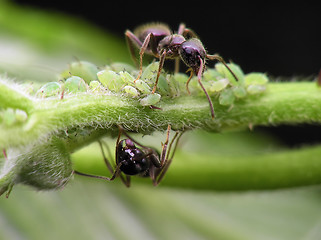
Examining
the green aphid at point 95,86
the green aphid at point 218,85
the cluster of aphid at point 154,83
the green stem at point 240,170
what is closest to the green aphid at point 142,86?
the cluster of aphid at point 154,83

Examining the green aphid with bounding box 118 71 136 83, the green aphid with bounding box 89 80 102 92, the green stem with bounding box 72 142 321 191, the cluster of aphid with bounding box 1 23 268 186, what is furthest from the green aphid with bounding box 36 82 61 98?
the green stem with bounding box 72 142 321 191

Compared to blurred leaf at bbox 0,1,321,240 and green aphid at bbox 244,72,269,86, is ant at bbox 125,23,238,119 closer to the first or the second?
green aphid at bbox 244,72,269,86

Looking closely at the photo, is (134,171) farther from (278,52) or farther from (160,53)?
(278,52)

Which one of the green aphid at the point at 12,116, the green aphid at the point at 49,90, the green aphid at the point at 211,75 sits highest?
the green aphid at the point at 211,75

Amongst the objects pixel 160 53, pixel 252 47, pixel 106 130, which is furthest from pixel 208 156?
pixel 252 47

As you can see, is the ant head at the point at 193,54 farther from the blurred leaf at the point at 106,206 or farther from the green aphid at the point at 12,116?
the blurred leaf at the point at 106,206

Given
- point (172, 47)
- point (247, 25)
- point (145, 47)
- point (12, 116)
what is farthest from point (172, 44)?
point (247, 25)

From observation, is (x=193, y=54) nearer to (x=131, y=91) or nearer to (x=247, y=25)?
(x=131, y=91)
